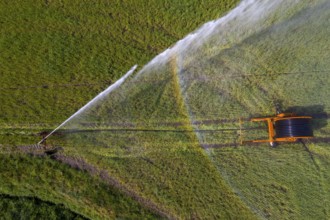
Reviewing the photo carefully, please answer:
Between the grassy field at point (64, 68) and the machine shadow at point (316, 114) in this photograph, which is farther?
the machine shadow at point (316, 114)

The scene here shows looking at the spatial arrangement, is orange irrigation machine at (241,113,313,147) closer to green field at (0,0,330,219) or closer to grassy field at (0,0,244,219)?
green field at (0,0,330,219)

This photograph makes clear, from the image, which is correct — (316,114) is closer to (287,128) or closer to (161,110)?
(287,128)

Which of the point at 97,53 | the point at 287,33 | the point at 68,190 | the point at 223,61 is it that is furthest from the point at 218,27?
the point at 68,190

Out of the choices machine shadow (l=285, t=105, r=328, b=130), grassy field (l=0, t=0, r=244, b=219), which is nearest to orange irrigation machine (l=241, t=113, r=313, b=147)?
machine shadow (l=285, t=105, r=328, b=130)

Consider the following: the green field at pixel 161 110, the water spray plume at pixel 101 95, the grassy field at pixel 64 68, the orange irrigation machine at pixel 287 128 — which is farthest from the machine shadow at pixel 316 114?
the water spray plume at pixel 101 95

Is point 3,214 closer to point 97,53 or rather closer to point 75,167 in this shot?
point 75,167

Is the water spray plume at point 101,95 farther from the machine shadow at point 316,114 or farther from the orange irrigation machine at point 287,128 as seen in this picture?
the machine shadow at point 316,114
